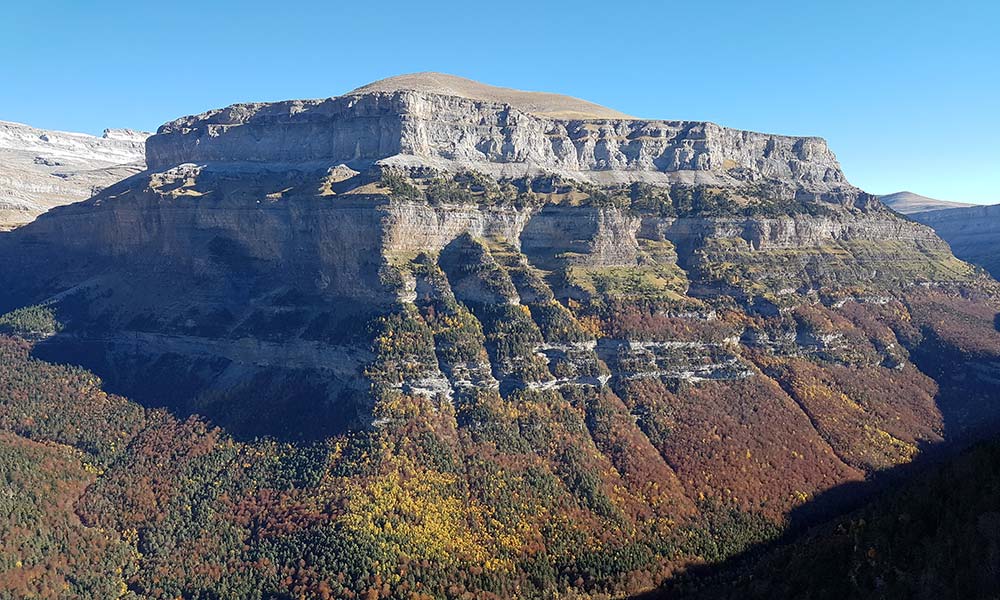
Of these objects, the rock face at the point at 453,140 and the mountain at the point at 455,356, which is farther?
the rock face at the point at 453,140

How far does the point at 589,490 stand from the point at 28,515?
76.4 m

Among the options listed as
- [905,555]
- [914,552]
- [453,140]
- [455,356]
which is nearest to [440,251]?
[455,356]

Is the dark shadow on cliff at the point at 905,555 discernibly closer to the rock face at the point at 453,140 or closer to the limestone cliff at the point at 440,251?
the limestone cliff at the point at 440,251

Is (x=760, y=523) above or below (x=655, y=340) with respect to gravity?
below

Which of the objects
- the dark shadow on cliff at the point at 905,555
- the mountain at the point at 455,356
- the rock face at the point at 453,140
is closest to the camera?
the dark shadow on cliff at the point at 905,555

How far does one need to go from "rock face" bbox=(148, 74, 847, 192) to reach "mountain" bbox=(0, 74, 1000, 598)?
2.77ft

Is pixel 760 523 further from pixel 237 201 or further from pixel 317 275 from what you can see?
pixel 237 201

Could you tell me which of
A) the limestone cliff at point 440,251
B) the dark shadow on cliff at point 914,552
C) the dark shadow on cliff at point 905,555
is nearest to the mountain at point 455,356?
the limestone cliff at point 440,251

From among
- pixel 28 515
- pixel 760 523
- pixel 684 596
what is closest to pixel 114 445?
pixel 28 515

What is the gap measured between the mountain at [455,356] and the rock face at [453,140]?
84 centimetres

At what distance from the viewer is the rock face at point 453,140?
145 meters

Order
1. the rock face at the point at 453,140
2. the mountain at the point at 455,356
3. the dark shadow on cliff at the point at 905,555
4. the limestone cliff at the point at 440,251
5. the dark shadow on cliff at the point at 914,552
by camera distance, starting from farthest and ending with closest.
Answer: the rock face at the point at 453,140
the limestone cliff at the point at 440,251
the mountain at the point at 455,356
the dark shadow on cliff at the point at 905,555
the dark shadow on cliff at the point at 914,552

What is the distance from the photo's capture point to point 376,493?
262ft

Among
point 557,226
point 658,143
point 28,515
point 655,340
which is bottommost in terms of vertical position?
point 28,515
